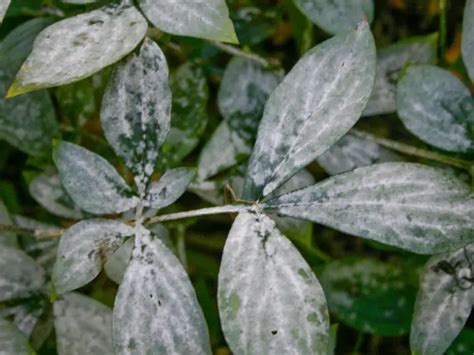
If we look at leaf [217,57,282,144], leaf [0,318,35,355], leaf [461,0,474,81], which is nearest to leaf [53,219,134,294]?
leaf [0,318,35,355]

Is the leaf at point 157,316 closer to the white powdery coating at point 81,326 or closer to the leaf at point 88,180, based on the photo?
the leaf at point 88,180

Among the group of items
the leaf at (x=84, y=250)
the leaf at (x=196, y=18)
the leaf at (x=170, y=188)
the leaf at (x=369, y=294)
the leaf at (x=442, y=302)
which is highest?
the leaf at (x=196, y=18)

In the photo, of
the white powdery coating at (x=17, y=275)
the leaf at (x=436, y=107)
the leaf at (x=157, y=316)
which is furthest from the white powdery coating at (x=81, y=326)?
the leaf at (x=436, y=107)

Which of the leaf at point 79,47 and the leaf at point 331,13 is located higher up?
the leaf at point 79,47

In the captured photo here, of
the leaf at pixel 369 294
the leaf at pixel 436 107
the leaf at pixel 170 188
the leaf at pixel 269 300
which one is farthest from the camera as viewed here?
the leaf at pixel 369 294

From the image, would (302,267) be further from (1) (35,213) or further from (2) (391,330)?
(1) (35,213)

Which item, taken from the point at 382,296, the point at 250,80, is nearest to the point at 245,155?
the point at 250,80
